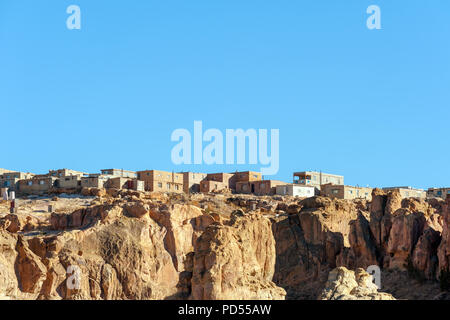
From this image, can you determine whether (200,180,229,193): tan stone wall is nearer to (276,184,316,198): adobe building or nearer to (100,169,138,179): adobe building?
(276,184,316,198): adobe building

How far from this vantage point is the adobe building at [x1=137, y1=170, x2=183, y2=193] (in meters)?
102

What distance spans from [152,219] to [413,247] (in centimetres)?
1942

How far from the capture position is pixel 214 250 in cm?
3725

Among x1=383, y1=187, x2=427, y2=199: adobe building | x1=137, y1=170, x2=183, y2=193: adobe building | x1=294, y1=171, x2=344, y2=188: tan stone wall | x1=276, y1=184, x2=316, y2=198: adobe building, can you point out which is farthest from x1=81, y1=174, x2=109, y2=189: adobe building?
x1=383, y1=187, x2=427, y2=199: adobe building

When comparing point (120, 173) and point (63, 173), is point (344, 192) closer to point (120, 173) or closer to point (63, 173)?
point (120, 173)

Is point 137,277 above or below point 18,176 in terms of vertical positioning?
below

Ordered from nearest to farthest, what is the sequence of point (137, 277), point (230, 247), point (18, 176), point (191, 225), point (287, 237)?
point (230, 247), point (137, 277), point (191, 225), point (287, 237), point (18, 176)

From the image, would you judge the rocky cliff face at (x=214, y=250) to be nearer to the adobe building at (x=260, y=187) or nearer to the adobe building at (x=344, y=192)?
the adobe building at (x=260, y=187)

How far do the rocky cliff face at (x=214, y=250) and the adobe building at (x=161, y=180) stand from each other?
25.6 metres
